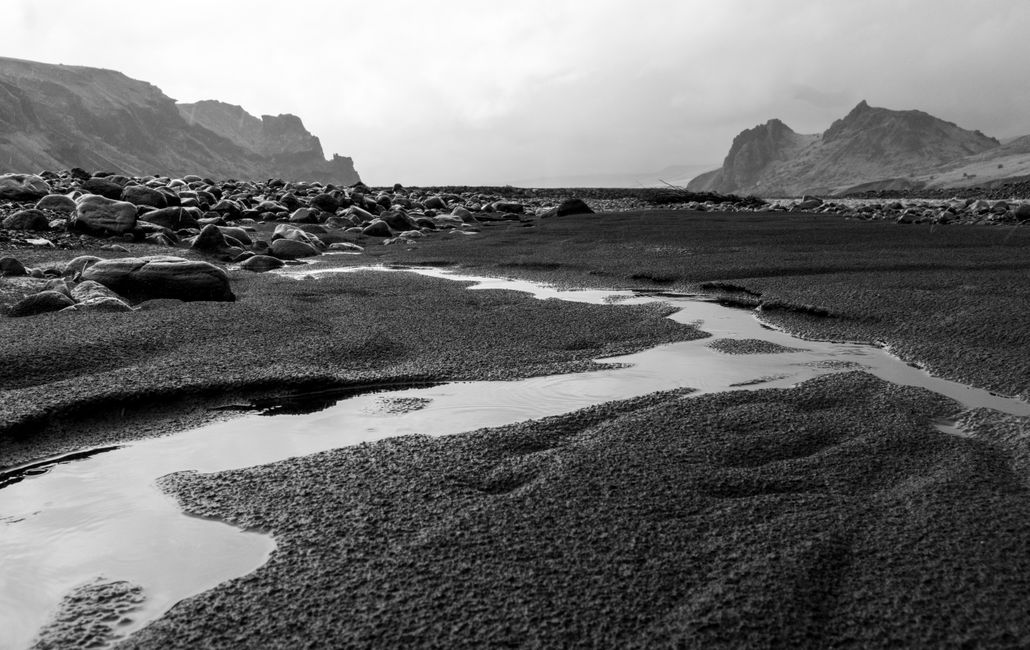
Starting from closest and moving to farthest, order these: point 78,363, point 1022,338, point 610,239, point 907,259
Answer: point 78,363, point 1022,338, point 907,259, point 610,239

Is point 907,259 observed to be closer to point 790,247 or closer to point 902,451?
point 790,247

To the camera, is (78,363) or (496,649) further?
(78,363)

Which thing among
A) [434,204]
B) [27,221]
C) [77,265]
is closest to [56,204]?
[27,221]

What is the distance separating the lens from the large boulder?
5.80 m

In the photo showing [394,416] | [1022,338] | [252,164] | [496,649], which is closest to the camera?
[496,649]

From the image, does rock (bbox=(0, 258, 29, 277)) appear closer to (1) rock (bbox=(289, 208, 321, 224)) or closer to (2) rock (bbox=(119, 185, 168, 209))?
(2) rock (bbox=(119, 185, 168, 209))

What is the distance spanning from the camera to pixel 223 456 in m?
2.84

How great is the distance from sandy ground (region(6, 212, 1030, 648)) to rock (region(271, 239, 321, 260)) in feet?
18.3

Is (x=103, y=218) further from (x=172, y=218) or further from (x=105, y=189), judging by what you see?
(x=105, y=189)

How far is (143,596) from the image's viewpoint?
1844 mm

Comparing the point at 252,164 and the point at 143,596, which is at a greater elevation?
the point at 252,164

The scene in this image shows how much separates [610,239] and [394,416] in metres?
8.78

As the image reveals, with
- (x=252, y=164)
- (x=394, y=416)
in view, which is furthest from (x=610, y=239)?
(x=252, y=164)

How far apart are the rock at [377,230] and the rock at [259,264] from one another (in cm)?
513
